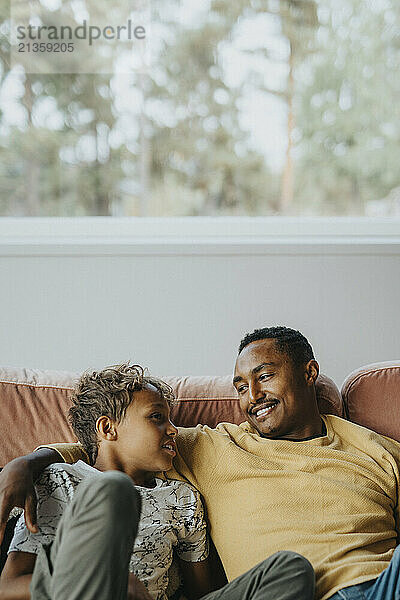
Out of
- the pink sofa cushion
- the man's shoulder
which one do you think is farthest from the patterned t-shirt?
the pink sofa cushion

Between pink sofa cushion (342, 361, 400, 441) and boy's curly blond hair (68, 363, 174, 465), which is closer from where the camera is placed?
boy's curly blond hair (68, 363, 174, 465)

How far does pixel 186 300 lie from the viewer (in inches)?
97.9

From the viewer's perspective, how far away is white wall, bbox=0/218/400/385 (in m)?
2.47

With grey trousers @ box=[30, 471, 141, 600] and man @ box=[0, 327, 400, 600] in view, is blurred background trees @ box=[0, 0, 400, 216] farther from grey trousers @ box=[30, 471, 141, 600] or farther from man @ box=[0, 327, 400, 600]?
grey trousers @ box=[30, 471, 141, 600]

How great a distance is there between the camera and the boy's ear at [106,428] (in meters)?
1.65

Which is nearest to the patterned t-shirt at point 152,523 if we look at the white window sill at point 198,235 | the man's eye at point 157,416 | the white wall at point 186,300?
the man's eye at point 157,416

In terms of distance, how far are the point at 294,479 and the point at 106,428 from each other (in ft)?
1.44

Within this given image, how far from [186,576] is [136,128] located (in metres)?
1.66

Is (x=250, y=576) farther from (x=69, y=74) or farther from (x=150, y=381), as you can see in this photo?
(x=69, y=74)

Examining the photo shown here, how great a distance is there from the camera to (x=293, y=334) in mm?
1896

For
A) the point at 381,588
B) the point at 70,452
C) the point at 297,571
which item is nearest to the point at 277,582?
the point at 297,571

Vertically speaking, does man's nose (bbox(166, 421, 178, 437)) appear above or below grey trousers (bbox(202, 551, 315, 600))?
above

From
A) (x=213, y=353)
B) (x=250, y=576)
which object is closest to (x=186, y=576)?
(x=250, y=576)

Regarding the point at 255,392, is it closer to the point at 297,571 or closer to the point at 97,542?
the point at 297,571
